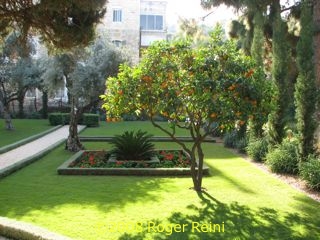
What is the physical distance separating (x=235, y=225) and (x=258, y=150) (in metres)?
6.98

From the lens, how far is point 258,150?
13156mm

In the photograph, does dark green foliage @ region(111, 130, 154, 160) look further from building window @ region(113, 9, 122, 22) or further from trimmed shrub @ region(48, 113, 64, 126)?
building window @ region(113, 9, 122, 22)

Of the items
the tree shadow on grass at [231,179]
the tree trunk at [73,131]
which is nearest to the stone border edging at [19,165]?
the tree trunk at [73,131]

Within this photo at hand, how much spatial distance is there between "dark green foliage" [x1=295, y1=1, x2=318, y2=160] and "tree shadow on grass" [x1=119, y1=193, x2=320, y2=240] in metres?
3.48

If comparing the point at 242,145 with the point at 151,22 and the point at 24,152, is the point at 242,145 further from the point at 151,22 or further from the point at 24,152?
the point at 151,22

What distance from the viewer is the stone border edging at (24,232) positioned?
5.51 m

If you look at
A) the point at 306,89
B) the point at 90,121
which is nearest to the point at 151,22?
the point at 90,121

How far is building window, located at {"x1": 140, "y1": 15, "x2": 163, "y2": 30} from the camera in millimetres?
42750

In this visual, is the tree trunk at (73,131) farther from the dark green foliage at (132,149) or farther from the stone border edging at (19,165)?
the dark green foliage at (132,149)

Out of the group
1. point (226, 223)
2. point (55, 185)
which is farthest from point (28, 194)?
point (226, 223)

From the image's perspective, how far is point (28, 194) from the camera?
846 centimetres

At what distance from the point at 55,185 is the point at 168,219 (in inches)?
144

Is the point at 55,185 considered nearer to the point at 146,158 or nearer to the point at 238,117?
the point at 146,158

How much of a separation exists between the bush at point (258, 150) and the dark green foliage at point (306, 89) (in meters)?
2.58
